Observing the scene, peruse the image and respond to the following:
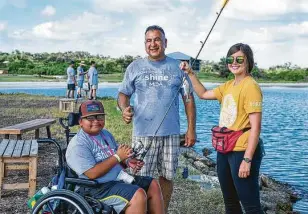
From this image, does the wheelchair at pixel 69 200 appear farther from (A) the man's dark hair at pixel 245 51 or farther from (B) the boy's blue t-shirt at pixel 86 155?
(A) the man's dark hair at pixel 245 51

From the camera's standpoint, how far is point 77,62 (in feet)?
211

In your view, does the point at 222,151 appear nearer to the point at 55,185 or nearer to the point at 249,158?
the point at 249,158

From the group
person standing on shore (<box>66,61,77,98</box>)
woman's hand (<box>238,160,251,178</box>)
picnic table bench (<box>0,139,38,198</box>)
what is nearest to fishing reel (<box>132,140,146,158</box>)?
woman's hand (<box>238,160,251,178</box>)

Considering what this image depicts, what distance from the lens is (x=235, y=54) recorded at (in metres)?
4.17

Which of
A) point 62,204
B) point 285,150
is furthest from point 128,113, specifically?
point 285,150

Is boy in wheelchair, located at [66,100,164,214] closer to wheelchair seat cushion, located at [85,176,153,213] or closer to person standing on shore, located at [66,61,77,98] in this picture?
wheelchair seat cushion, located at [85,176,153,213]

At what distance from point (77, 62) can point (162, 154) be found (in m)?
60.4

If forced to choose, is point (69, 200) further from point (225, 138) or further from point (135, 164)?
point (225, 138)

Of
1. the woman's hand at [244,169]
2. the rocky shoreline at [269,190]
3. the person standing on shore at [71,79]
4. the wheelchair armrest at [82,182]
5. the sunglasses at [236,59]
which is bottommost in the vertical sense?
the rocky shoreline at [269,190]

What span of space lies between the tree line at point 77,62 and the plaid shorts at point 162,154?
5112 centimetres

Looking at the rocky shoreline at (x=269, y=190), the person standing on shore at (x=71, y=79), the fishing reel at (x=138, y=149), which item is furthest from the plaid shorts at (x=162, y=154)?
the person standing on shore at (x=71, y=79)

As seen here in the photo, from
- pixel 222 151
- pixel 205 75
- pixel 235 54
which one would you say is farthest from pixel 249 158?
pixel 205 75

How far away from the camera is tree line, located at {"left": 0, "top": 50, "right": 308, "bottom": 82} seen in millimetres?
77000

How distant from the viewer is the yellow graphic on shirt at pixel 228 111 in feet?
13.6
